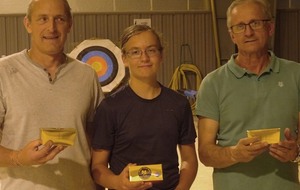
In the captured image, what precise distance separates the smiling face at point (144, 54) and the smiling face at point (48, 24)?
254mm

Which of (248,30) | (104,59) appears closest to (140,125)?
(248,30)

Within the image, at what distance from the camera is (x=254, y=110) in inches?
62.3

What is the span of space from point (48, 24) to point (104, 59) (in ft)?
15.1

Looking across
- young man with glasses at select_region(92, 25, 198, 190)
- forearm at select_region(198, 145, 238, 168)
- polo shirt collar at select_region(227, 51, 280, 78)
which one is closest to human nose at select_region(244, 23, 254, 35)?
polo shirt collar at select_region(227, 51, 280, 78)

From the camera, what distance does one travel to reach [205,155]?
5.23 ft

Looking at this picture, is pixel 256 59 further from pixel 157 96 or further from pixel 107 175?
pixel 107 175

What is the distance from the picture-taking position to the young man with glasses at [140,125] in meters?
1.54

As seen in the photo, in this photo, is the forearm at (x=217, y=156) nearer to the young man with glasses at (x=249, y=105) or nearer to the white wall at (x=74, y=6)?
the young man with glasses at (x=249, y=105)

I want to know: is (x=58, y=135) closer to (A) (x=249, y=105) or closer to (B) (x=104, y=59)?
(A) (x=249, y=105)

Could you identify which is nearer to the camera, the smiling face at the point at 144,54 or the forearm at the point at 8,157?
the forearm at the point at 8,157

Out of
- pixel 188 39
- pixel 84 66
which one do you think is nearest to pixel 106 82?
pixel 188 39

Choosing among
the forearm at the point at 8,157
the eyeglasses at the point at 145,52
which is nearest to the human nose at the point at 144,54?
the eyeglasses at the point at 145,52

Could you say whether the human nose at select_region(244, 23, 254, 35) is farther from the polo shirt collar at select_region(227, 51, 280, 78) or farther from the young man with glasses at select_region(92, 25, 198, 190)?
the young man with glasses at select_region(92, 25, 198, 190)

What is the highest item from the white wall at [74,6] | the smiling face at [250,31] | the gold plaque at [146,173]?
the white wall at [74,6]
